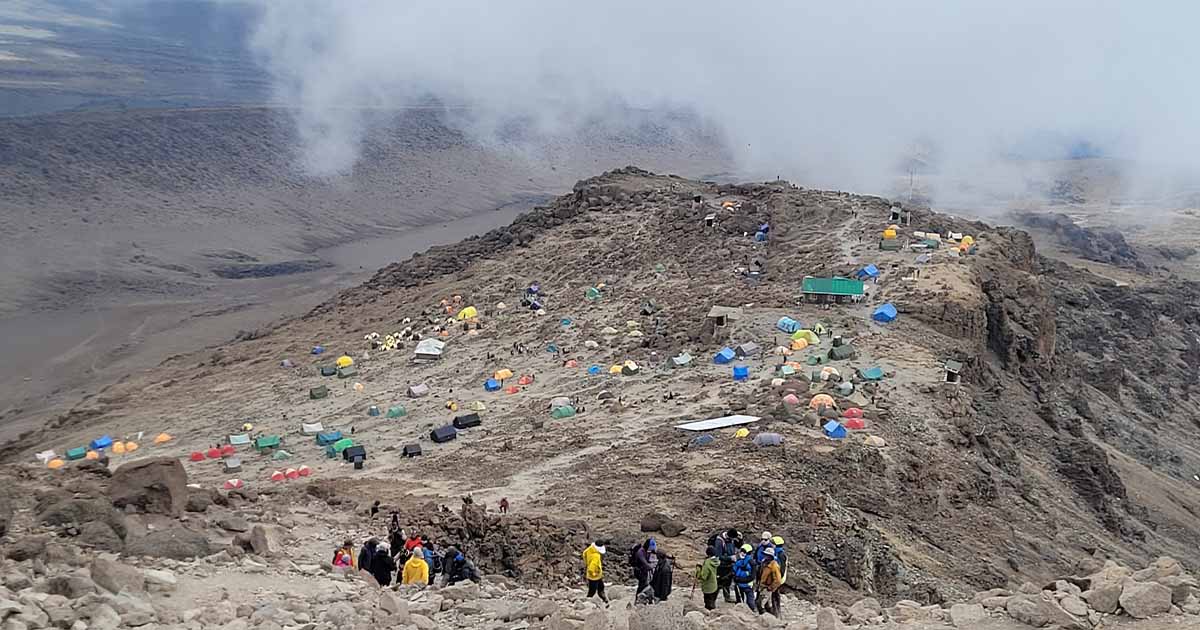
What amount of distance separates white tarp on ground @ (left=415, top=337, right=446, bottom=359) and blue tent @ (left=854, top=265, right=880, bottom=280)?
912cm

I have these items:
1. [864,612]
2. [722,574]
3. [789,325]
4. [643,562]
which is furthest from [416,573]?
[789,325]

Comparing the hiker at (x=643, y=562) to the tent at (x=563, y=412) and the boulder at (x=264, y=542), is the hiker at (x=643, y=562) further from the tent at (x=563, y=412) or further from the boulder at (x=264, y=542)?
the tent at (x=563, y=412)

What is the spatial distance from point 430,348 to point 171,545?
50.5ft

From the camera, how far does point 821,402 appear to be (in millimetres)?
15969

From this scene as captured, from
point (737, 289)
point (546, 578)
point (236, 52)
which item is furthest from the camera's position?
point (236, 52)

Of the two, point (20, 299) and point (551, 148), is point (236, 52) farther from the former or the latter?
point (20, 299)

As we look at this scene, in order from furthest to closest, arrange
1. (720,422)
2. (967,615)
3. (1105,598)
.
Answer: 1. (720,422)
2. (967,615)
3. (1105,598)

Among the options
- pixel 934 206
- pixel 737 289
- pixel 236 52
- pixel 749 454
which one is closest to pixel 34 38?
pixel 236 52

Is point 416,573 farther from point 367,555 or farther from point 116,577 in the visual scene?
point 116,577

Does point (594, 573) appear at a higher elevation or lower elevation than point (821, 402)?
lower

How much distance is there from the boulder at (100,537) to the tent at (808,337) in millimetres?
12613

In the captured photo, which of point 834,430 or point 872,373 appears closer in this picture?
point 834,430

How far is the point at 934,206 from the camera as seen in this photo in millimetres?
67188

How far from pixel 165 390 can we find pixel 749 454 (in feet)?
61.4
